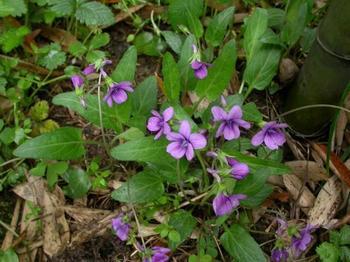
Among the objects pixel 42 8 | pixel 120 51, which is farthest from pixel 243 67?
pixel 42 8

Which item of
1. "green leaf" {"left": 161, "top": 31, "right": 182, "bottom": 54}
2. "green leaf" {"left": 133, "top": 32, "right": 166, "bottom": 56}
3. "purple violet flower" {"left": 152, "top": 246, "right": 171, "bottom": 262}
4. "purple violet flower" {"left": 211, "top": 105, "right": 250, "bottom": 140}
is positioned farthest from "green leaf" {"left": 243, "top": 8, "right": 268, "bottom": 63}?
"purple violet flower" {"left": 152, "top": 246, "right": 171, "bottom": 262}

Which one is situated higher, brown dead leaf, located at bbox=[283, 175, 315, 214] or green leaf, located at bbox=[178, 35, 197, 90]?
green leaf, located at bbox=[178, 35, 197, 90]

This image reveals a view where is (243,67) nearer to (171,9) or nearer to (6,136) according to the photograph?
(171,9)

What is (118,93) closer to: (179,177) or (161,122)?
(161,122)

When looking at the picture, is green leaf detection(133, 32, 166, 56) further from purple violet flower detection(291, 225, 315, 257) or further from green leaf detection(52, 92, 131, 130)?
purple violet flower detection(291, 225, 315, 257)

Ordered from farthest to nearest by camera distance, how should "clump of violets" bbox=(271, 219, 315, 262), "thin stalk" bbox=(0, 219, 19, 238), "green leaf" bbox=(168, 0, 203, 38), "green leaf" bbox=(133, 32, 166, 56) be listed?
"green leaf" bbox=(133, 32, 166, 56) → "green leaf" bbox=(168, 0, 203, 38) → "thin stalk" bbox=(0, 219, 19, 238) → "clump of violets" bbox=(271, 219, 315, 262)

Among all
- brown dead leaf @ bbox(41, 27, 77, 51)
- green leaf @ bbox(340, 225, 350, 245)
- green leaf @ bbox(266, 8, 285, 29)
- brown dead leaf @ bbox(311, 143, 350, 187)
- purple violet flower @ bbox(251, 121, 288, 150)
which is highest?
purple violet flower @ bbox(251, 121, 288, 150)
